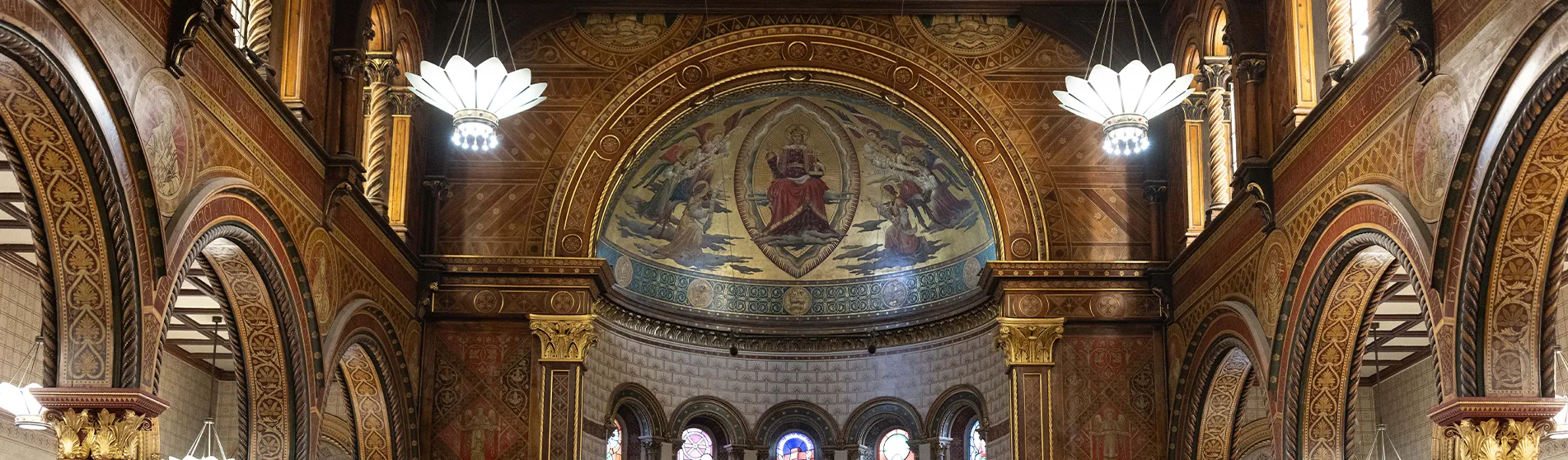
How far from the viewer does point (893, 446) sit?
88.6 feet

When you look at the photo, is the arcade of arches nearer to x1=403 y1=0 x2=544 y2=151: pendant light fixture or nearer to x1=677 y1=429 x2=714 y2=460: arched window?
x1=677 y1=429 x2=714 y2=460: arched window

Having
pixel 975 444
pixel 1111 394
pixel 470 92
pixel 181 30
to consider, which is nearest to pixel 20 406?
pixel 181 30

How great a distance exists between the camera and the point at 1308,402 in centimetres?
1562

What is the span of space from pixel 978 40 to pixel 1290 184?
7.06m

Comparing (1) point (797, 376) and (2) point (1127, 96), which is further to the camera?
(1) point (797, 376)

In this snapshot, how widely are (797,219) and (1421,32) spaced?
15009 millimetres

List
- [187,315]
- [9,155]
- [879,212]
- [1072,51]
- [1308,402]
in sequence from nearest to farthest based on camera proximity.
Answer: [9,155] < [1308,402] < [187,315] < [1072,51] < [879,212]

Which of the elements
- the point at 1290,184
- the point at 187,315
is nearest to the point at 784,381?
the point at 187,315

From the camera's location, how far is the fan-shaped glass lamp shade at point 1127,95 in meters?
14.8

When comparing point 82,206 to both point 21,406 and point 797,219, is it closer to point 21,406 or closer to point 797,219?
point 21,406

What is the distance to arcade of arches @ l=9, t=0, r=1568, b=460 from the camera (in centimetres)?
1157

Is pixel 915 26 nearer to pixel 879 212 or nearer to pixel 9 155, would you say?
pixel 879 212

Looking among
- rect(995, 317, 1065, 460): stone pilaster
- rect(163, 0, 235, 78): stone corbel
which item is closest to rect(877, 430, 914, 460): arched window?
rect(995, 317, 1065, 460): stone pilaster

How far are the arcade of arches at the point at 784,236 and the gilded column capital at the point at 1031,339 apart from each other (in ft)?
0.18
